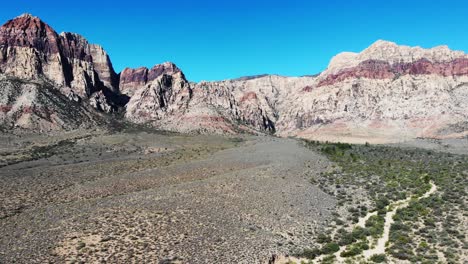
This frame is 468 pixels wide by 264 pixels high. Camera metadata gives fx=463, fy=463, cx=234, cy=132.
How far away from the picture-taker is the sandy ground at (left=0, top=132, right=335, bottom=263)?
28516 mm

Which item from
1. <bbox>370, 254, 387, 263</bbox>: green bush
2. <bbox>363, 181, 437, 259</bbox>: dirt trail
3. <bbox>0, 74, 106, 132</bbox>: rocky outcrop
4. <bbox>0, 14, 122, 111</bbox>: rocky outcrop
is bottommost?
<bbox>370, 254, 387, 263</bbox>: green bush

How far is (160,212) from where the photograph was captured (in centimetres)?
3612

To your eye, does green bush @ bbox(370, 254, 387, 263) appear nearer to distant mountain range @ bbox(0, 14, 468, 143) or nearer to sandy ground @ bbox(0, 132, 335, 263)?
sandy ground @ bbox(0, 132, 335, 263)

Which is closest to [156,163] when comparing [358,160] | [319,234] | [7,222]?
[358,160]

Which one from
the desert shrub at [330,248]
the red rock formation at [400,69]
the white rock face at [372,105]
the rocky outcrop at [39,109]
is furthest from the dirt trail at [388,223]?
the red rock formation at [400,69]

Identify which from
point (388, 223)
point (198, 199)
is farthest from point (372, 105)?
point (198, 199)

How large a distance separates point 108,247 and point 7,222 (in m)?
11.3

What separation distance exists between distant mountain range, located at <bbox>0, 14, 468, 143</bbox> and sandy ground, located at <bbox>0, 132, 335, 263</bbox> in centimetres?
7384

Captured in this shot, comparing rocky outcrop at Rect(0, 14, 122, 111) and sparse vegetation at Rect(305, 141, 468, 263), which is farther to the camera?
rocky outcrop at Rect(0, 14, 122, 111)

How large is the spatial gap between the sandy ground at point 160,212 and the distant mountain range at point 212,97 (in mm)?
73841

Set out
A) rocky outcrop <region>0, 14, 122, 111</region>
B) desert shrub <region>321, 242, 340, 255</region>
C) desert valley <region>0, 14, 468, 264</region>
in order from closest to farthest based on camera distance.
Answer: desert valley <region>0, 14, 468, 264</region> → desert shrub <region>321, 242, 340, 255</region> → rocky outcrop <region>0, 14, 122, 111</region>

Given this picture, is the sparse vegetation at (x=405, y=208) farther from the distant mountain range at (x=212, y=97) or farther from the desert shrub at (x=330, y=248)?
the distant mountain range at (x=212, y=97)

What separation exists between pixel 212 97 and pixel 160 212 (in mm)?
158514

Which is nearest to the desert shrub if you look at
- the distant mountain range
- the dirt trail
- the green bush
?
the dirt trail
